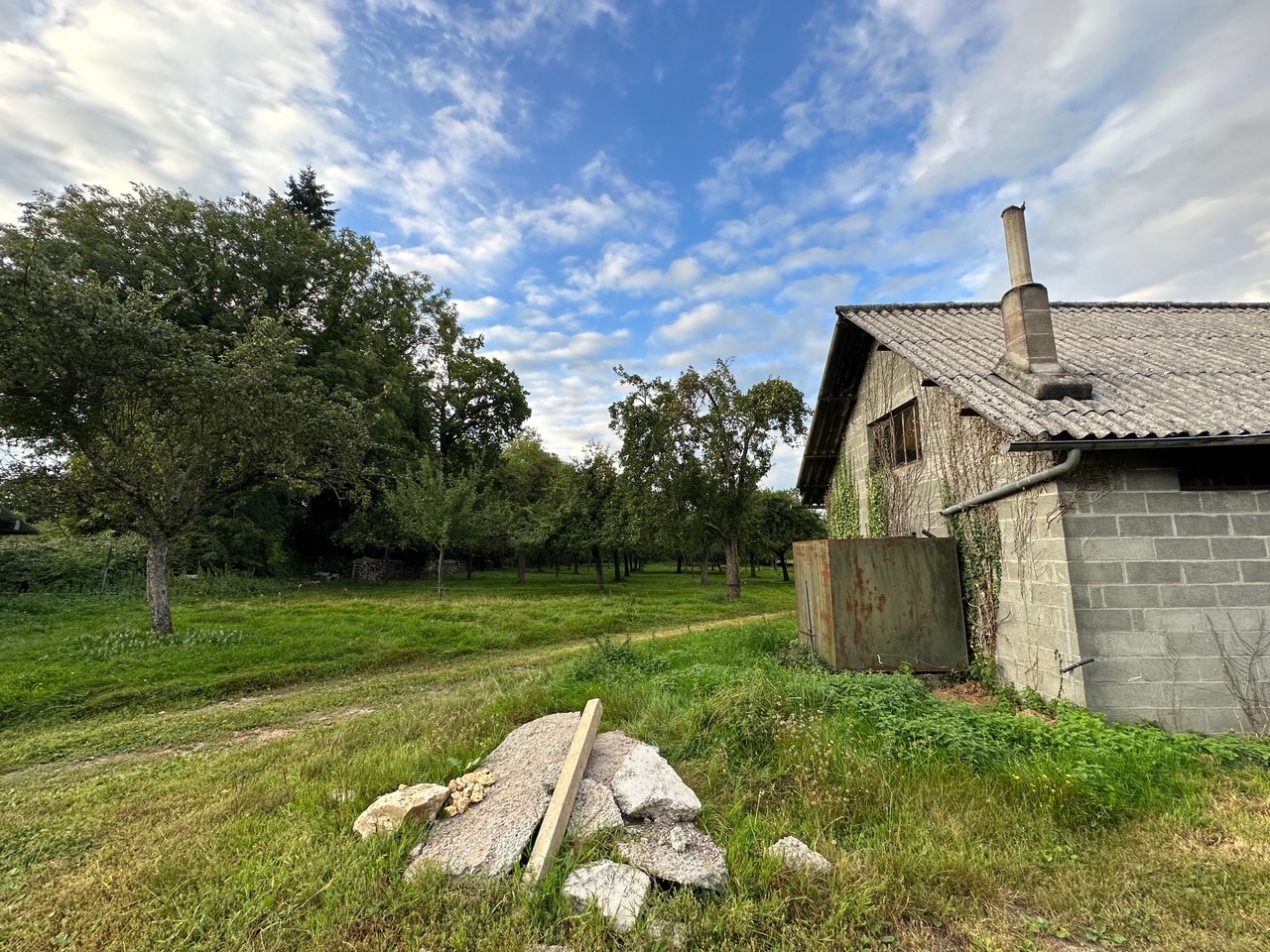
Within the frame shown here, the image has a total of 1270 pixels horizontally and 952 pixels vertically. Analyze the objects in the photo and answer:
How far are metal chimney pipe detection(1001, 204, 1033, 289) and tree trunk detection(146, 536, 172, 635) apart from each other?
1565 centimetres

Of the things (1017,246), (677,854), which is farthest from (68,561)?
(1017,246)

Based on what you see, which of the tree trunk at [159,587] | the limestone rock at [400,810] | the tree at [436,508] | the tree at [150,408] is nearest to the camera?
the limestone rock at [400,810]

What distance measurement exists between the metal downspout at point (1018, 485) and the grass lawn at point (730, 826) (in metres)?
2.37

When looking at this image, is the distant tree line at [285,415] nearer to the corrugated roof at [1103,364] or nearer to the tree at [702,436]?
the tree at [702,436]

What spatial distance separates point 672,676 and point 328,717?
4.46 metres

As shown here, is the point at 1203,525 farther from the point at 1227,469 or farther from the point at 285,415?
the point at 285,415

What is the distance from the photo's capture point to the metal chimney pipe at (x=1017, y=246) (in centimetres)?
722

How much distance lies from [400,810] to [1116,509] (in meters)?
7.06

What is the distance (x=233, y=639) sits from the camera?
10539 millimetres

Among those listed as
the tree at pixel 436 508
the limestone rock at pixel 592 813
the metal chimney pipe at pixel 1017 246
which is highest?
the metal chimney pipe at pixel 1017 246

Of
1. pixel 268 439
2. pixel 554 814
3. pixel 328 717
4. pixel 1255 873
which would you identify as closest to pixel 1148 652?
pixel 1255 873

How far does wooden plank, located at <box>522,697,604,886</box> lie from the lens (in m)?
3.17

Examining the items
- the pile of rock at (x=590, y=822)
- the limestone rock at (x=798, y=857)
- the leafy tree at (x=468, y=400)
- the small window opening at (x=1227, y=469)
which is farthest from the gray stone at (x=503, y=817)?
the leafy tree at (x=468, y=400)

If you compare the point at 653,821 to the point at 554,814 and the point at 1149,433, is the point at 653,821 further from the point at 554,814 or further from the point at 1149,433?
the point at 1149,433
